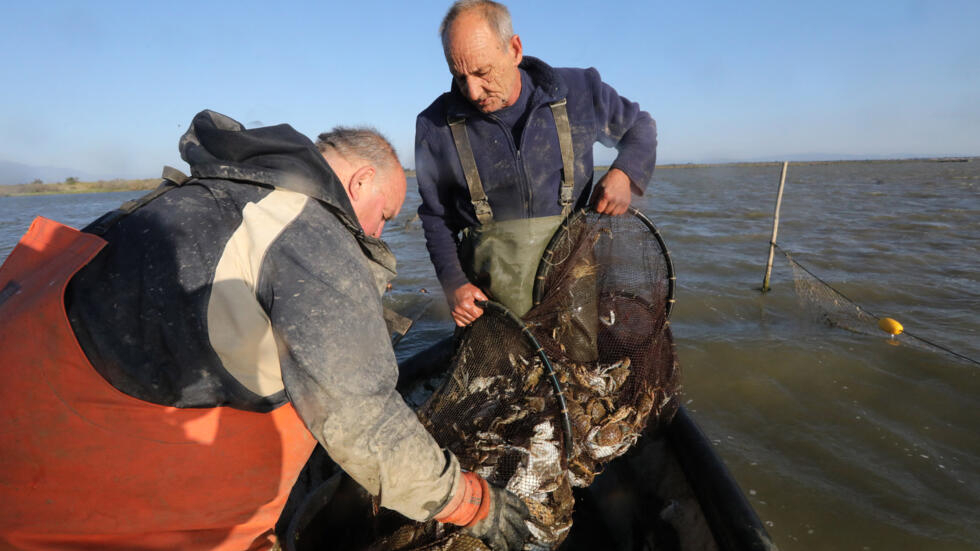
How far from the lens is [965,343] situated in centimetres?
525

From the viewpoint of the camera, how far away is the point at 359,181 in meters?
1.80

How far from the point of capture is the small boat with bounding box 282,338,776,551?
2.08 m

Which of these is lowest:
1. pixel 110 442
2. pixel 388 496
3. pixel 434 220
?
pixel 388 496

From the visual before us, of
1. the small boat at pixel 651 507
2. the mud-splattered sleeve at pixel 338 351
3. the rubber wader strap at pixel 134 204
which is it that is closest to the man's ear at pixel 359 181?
the mud-splattered sleeve at pixel 338 351

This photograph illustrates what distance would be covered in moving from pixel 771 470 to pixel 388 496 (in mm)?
3220

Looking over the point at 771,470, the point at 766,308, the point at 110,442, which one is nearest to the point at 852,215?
the point at 766,308

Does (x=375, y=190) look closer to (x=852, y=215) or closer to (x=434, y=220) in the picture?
(x=434, y=220)

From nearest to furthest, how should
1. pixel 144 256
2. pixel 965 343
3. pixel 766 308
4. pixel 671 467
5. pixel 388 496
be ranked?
pixel 144 256 → pixel 388 496 → pixel 671 467 → pixel 965 343 → pixel 766 308

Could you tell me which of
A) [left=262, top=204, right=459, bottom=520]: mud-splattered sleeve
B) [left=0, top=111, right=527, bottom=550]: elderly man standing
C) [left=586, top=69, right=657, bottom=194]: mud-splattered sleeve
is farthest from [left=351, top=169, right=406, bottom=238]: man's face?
[left=586, top=69, right=657, bottom=194]: mud-splattered sleeve

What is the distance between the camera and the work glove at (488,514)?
6.15ft

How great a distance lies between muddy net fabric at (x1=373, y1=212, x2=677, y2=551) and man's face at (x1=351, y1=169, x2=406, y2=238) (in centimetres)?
97

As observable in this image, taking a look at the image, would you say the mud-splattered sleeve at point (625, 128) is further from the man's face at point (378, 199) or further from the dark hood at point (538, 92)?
the man's face at point (378, 199)

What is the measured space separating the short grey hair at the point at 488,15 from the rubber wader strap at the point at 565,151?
0.52 metres

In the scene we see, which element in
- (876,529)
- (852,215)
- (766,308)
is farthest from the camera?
(852,215)
